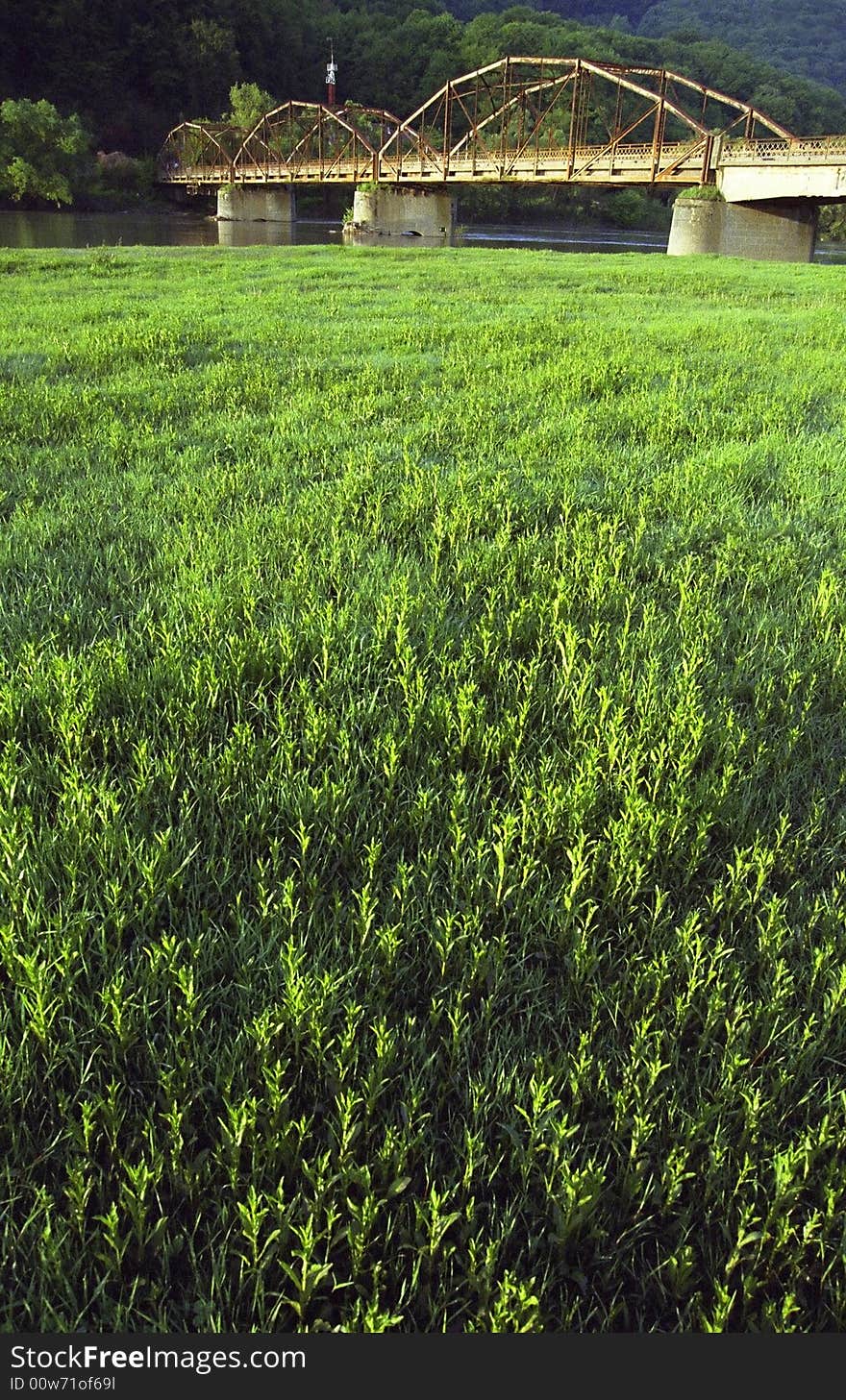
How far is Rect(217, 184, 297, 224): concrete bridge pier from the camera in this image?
8631cm

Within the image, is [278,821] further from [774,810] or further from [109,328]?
[109,328]

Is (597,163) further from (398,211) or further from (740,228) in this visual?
(398,211)

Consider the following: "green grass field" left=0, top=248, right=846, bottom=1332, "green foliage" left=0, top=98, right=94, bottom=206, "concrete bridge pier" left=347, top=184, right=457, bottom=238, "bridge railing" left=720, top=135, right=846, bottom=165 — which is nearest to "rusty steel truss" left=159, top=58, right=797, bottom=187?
"bridge railing" left=720, top=135, right=846, bottom=165

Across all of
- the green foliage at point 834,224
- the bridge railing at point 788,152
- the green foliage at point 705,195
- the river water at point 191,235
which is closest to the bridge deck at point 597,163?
the bridge railing at point 788,152

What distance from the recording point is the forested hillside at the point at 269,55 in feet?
367

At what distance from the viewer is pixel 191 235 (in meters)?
64.9

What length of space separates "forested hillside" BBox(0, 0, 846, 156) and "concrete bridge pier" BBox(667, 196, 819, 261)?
85826 millimetres

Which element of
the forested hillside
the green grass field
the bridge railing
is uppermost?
the forested hillside

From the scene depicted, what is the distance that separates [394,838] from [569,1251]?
4.57 feet

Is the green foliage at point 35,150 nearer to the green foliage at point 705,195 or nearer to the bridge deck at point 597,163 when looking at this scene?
the bridge deck at point 597,163

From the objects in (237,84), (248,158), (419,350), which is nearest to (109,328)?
(419,350)

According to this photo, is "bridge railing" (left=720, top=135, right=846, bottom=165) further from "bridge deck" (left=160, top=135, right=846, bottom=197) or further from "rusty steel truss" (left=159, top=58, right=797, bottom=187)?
"rusty steel truss" (left=159, top=58, right=797, bottom=187)

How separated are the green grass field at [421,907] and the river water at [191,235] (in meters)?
43.5

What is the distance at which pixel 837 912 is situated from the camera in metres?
2.64
